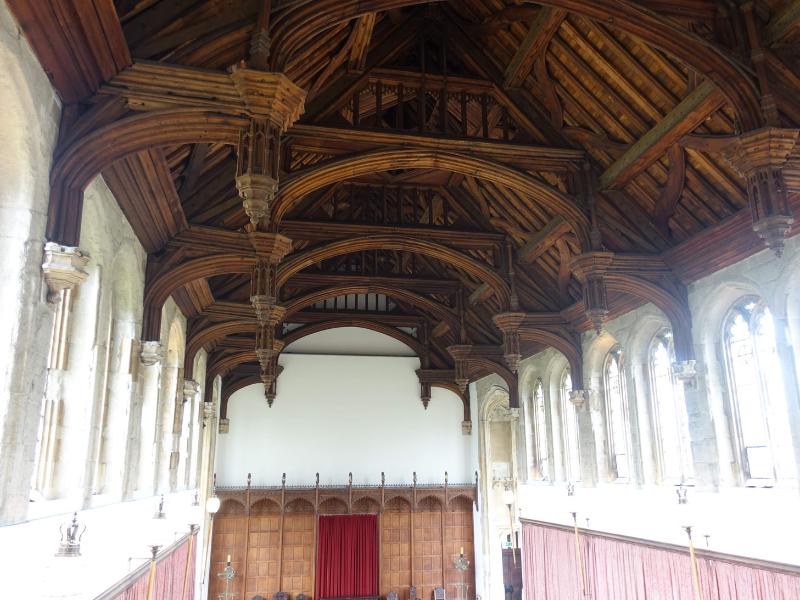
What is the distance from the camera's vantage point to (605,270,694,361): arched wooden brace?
1076cm

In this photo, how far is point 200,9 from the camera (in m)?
6.20

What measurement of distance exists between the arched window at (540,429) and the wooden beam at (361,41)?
10.1m

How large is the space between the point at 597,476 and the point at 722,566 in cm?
474

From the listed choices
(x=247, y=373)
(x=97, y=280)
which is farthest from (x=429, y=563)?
(x=97, y=280)

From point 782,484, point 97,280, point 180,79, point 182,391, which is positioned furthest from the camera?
point 182,391

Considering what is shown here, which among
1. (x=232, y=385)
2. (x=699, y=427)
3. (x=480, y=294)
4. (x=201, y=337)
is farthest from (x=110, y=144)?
(x=232, y=385)

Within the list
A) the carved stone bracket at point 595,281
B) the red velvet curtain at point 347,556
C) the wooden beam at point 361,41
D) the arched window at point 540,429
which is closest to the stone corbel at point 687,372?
the carved stone bracket at point 595,281

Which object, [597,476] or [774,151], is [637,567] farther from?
[774,151]

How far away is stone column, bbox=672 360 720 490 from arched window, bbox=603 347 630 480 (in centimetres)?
257

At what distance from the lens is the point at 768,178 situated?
648 centimetres

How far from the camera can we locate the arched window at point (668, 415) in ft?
37.6

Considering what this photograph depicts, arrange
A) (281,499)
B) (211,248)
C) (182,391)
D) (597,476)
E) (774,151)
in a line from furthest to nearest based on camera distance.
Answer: (281,499), (597,476), (182,391), (211,248), (774,151)

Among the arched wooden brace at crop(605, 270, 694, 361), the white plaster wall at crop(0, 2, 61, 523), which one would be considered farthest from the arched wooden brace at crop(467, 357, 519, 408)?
the white plaster wall at crop(0, 2, 61, 523)

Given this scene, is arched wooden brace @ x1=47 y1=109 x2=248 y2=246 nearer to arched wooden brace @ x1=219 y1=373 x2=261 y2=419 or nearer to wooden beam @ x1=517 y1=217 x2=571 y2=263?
wooden beam @ x1=517 y1=217 x2=571 y2=263
